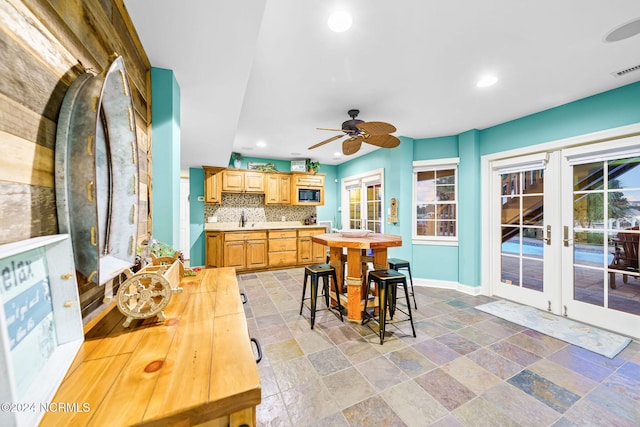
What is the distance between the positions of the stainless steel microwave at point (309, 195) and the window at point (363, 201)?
2.40 ft

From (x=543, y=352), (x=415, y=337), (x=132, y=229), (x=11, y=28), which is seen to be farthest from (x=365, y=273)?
(x=11, y=28)

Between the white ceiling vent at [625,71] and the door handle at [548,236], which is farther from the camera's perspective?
the door handle at [548,236]

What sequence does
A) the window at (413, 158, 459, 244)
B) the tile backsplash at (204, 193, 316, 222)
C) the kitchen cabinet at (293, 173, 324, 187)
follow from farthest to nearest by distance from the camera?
the kitchen cabinet at (293, 173, 324, 187) < the tile backsplash at (204, 193, 316, 222) < the window at (413, 158, 459, 244)

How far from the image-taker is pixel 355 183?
5711 millimetres

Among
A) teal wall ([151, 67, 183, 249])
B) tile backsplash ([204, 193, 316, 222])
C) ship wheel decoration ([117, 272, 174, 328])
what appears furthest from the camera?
tile backsplash ([204, 193, 316, 222])

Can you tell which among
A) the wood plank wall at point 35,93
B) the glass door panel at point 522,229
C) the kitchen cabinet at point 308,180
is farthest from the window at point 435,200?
the wood plank wall at point 35,93

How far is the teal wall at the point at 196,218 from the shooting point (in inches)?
203

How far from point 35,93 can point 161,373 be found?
33.7 inches

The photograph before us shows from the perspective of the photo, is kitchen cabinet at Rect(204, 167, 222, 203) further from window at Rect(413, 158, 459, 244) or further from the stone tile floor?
window at Rect(413, 158, 459, 244)

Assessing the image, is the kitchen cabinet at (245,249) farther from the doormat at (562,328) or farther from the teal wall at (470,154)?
the doormat at (562,328)

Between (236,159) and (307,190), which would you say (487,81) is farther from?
(236,159)

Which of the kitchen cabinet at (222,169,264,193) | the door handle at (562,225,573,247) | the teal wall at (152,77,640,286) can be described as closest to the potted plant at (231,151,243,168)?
the kitchen cabinet at (222,169,264,193)

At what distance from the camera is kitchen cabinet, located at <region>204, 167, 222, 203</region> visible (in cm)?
501

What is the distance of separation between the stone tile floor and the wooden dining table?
252 mm
